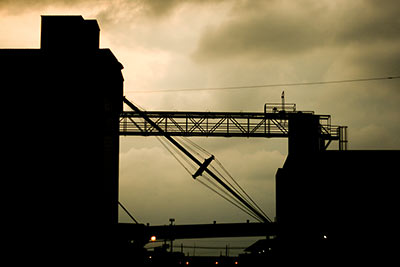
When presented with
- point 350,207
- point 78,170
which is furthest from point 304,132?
point 78,170

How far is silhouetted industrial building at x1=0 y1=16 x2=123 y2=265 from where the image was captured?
2294cm

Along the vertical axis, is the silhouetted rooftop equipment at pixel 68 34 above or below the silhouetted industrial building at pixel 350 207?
above

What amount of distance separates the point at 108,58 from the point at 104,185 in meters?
6.99

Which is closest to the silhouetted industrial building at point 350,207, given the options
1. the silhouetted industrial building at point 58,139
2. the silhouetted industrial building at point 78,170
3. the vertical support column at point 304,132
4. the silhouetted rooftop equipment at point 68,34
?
the silhouetted industrial building at point 78,170

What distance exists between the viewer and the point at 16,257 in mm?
21500

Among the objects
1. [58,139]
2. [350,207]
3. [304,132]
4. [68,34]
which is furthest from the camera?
[304,132]

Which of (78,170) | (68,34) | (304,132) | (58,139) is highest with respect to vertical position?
(68,34)

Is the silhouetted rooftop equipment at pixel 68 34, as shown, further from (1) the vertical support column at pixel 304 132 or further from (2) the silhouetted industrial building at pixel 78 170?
(1) the vertical support column at pixel 304 132

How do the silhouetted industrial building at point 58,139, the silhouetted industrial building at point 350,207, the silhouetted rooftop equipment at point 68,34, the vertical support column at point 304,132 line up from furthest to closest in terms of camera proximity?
1. the vertical support column at point 304,132
2. the silhouetted industrial building at point 350,207
3. the silhouetted rooftop equipment at point 68,34
4. the silhouetted industrial building at point 58,139

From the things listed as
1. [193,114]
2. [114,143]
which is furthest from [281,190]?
[114,143]

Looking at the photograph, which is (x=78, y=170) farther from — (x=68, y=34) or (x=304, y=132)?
(x=304, y=132)

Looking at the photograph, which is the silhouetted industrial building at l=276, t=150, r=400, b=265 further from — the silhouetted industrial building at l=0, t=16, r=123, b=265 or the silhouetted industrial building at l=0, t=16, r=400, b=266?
the silhouetted industrial building at l=0, t=16, r=123, b=265

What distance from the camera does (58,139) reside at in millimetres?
24000

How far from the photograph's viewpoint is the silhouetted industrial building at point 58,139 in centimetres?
2294
